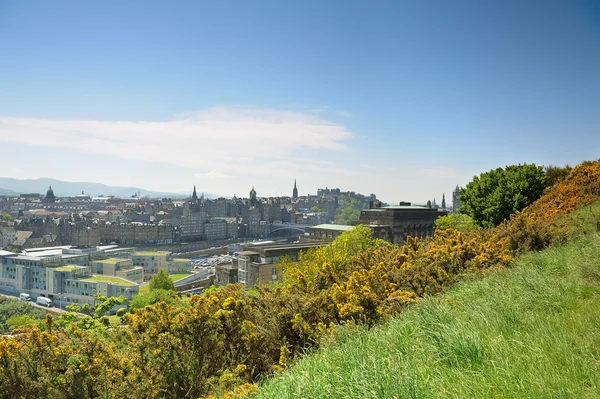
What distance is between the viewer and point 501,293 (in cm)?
639

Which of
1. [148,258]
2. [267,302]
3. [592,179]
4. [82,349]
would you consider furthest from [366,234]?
[148,258]

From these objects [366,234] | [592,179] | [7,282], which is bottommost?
[7,282]

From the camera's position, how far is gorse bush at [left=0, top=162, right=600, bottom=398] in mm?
5980

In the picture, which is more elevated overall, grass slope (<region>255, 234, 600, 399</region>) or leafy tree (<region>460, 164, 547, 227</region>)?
leafy tree (<region>460, 164, 547, 227</region>)

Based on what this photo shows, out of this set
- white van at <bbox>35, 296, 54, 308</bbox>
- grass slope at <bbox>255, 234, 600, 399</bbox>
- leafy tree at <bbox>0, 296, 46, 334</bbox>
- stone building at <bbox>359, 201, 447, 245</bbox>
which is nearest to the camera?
grass slope at <bbox>255, 234, 600, 399</bbox>

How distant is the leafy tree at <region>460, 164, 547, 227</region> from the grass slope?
18.0 metres

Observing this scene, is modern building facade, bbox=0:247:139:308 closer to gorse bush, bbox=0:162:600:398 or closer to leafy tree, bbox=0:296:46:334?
leafy tree, bbox=0:296:46:334

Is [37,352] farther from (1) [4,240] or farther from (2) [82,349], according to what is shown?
(1) [4,240]

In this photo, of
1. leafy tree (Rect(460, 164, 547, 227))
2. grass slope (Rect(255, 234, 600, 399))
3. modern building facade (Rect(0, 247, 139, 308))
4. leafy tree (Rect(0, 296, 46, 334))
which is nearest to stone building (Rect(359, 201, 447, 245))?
leafy tree (Rect(460, 164, 547, 227))

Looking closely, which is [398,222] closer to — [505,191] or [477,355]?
[505,191]

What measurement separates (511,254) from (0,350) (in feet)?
33.5

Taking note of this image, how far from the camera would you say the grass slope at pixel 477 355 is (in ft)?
11.1

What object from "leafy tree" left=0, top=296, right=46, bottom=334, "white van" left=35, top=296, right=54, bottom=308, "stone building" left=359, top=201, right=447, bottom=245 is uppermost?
"stone building" left=359, top=201, right=447, bottom=245

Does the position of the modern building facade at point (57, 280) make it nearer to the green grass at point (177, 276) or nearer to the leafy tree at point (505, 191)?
the green grass at point (177, 276)
